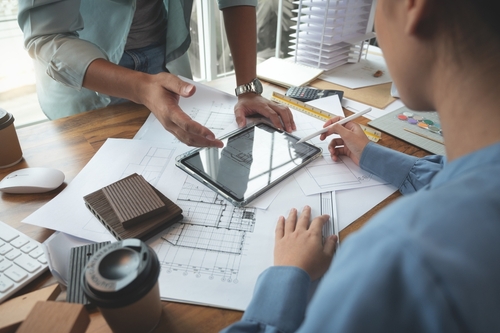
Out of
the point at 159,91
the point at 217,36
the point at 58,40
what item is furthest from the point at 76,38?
the point at 217,36

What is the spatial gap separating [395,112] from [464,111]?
2.26 feet

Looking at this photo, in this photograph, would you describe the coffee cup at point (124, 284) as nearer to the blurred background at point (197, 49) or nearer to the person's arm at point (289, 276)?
the person's arm at point (289, 276)

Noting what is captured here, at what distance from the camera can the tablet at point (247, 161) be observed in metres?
0.69

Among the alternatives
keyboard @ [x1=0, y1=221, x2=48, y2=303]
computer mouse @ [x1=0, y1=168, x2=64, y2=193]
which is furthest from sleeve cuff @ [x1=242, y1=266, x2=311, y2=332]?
computer mouse @ [x1=0, y1=168, x2=64, y2=193]

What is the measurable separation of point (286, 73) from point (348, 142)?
566 millimetres

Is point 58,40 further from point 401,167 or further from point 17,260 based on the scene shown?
point 401,167

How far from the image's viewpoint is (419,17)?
0.36 m

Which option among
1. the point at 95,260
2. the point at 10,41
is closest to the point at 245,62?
the point at 95,260

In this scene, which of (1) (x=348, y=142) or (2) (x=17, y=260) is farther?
(1) (x=348, y=142)

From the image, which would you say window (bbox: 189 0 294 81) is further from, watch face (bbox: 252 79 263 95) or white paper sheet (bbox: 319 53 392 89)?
watch face (bbox: 252 79 263 95)

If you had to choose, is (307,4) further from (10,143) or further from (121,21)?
(10,143)

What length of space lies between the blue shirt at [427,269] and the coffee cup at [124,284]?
7.8 inches

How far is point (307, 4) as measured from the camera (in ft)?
4.29

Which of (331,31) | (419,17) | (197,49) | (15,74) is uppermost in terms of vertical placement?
Result: (419,17)
